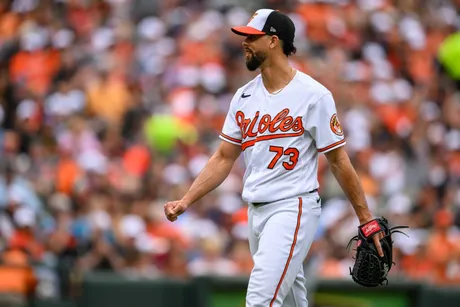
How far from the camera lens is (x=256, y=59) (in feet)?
19.8

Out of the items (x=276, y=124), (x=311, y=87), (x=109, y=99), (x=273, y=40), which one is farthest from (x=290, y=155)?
(x=109, y=99)

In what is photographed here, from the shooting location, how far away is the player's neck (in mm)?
6090

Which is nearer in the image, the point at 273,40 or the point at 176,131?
the point at 273,40

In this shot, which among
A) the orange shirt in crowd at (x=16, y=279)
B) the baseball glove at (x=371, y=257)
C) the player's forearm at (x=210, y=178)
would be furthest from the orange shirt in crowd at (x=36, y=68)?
the baseball glove at (x=371, y=257)

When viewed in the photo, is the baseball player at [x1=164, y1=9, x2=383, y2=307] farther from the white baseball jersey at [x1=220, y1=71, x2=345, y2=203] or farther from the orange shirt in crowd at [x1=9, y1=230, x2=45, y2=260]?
the orange shirt in crowd at [x1=9, y1=230, x2=45, y2=260]

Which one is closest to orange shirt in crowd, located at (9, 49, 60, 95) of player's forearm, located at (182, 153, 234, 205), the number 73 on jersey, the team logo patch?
player's forearm, located at (182, 153, 234, 205)

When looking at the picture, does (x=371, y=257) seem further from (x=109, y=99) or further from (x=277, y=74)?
(x=109, y=99)

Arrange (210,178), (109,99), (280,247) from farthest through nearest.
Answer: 1. (109,99)
2. (210,178)
3. (280,247)

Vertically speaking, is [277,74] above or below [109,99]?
below

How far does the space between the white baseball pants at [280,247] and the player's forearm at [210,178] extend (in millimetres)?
294

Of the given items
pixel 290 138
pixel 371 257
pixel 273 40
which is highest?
pixel 273 40

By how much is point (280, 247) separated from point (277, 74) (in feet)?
3.50

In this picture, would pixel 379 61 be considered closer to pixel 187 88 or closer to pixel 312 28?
pixel 312 28

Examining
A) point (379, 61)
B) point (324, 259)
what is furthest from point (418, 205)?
point (379, 61)
